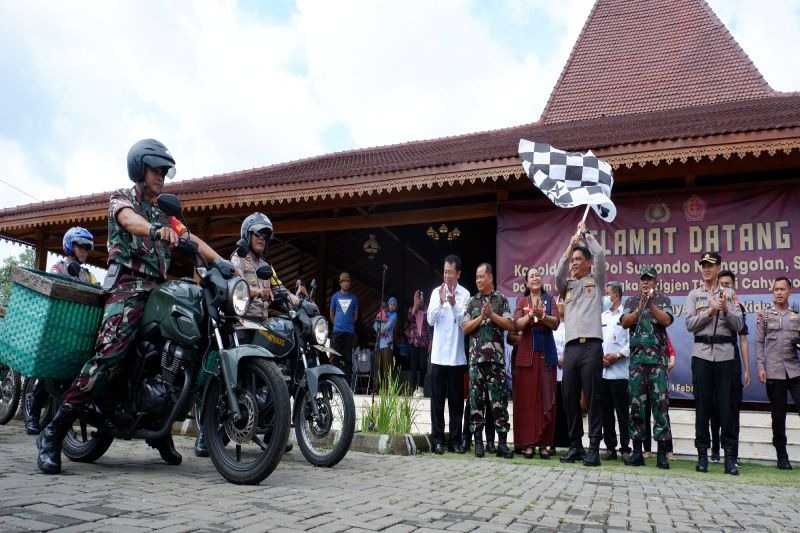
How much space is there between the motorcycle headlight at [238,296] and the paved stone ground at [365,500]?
91 centimetres

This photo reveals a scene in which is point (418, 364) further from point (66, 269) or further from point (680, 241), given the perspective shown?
point (66, 269)

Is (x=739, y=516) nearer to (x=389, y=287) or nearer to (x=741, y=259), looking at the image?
(x=741, y=259)

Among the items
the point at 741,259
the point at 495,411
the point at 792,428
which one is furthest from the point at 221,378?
the point at 741,259

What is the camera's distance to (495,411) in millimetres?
6121

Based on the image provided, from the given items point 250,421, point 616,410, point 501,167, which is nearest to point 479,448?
point 616,410

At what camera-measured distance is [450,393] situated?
254 inches

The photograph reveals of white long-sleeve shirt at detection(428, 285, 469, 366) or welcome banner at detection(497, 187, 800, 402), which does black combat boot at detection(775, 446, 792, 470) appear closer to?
welcome banner at detection(497, 187, 800, 402)

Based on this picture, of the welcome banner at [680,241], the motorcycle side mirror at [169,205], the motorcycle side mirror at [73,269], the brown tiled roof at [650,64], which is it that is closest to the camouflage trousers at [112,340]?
the motorcycle side mirror at [169,205]

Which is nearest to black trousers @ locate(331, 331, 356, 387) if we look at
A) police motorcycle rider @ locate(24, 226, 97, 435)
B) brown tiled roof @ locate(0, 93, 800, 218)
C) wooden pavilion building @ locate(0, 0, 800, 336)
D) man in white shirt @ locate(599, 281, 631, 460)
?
wooden pavilion building @ locate(0, 0, 800, 336)

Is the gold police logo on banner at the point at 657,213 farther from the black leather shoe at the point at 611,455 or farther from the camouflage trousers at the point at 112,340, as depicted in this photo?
the camouflage trousers at the point at 112,340

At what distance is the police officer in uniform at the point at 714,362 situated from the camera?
545 centimetres

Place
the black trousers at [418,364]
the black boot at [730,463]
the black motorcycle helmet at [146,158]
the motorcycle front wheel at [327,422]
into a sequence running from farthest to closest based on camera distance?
the black trousers at [418,364] < the black boot at [730,463] < the motorcycle front wheel at [327,422] < the black motorcycle helmet at [146,158]

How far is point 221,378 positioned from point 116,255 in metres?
1.00

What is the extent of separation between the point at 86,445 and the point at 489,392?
351 cm
